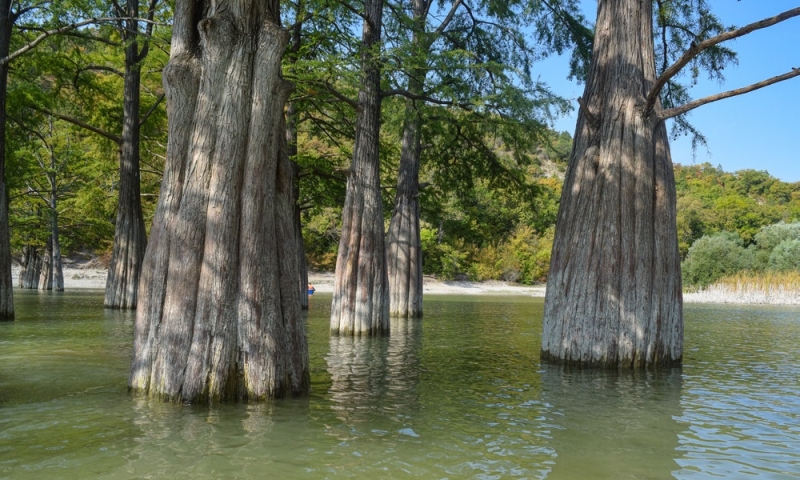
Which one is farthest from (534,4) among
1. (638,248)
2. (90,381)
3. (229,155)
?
(90,381)

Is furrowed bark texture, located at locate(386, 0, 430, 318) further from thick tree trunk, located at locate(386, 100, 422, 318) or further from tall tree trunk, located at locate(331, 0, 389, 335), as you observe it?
tall tree trunk, located at locate(331, 0, 389, 335)

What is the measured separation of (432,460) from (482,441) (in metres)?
0.70

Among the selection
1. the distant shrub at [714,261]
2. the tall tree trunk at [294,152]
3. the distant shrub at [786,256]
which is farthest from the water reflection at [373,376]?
the distant shrub at [786,256]

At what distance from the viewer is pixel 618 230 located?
923cm

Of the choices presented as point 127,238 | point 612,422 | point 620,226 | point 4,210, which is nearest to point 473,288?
point 127,238

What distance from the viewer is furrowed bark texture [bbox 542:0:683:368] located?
912 cm

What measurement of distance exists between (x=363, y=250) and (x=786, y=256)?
1879 inches

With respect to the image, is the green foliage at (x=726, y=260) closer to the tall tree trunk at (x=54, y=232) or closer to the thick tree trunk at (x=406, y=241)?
the thick tree trunk at (x=406, y=241)

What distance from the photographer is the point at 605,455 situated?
15.9 feet

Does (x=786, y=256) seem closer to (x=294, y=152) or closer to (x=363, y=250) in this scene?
(x=294, y=152)

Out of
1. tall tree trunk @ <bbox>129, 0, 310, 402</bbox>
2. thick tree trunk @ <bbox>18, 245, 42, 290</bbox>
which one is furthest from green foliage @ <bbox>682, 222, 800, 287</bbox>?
tall tree trunk @ <bbox>129, 0, 310, 402</bbox>

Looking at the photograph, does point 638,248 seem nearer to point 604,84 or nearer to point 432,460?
point 604,84

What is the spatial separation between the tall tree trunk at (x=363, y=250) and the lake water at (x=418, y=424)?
3.36 meters

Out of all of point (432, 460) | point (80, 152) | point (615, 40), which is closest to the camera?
point (432, 460)
